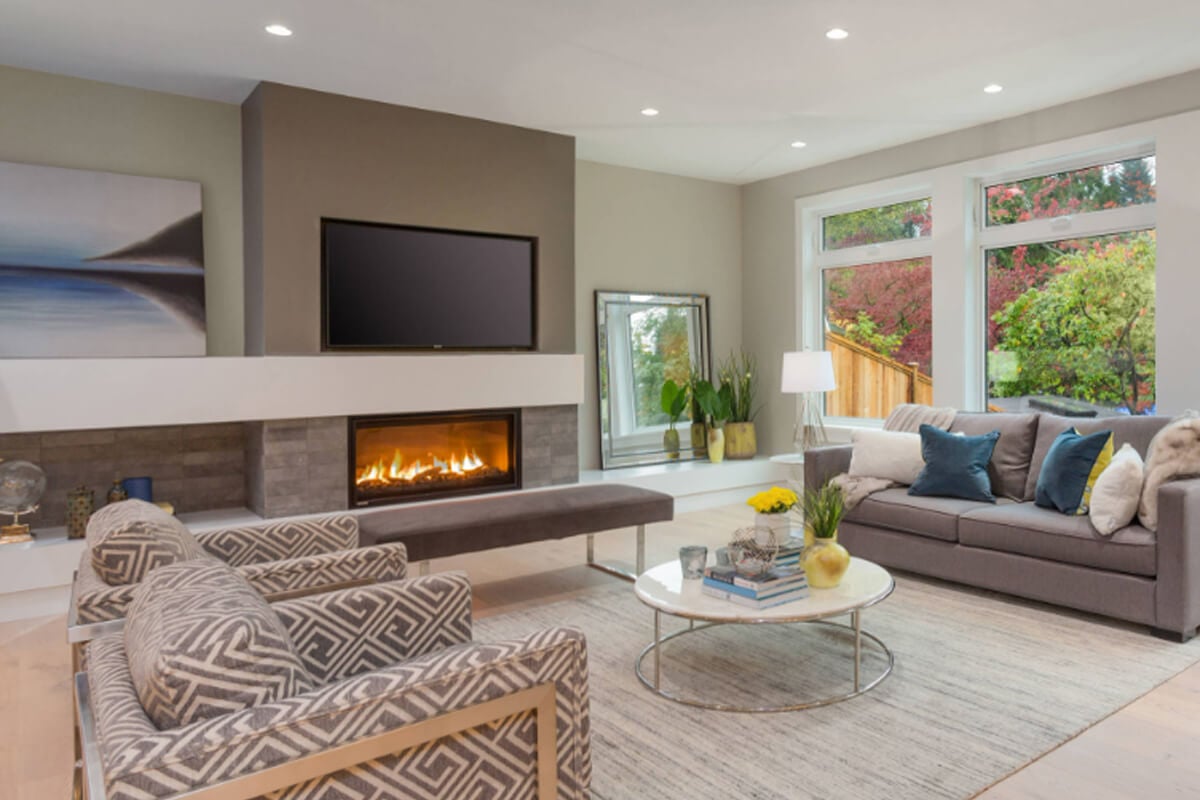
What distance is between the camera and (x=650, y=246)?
21.7 ft

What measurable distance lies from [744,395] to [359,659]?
523cm

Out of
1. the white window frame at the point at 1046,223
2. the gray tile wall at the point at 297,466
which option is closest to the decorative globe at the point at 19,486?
the gray tile wall at the point at 297,466

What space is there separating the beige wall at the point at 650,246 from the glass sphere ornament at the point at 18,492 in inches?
131

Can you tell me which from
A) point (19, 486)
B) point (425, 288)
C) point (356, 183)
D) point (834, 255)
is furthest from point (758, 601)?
point (834, 255)

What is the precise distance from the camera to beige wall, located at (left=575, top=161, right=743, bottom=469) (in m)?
6.24

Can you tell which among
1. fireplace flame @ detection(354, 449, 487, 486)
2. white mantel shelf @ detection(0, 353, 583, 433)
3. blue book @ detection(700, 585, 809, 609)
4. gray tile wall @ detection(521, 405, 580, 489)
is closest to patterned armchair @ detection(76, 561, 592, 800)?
blue book @ detection(700, 585, 809, 609)

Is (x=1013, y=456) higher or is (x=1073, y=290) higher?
(x=1073, y=290)

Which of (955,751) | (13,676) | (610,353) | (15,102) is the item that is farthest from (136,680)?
(610,353)

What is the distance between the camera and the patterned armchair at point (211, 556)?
2.02m

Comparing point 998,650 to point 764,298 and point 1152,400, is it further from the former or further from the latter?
point 764,298

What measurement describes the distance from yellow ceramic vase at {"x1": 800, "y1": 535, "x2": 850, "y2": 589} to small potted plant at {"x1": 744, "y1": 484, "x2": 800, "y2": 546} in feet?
0.43

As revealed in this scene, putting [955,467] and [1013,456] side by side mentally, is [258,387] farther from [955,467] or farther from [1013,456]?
[1013,456]

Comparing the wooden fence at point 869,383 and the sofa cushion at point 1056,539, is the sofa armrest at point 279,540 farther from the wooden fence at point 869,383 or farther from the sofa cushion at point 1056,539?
the wooden fence at point 869,383

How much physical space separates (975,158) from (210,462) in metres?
5.22
